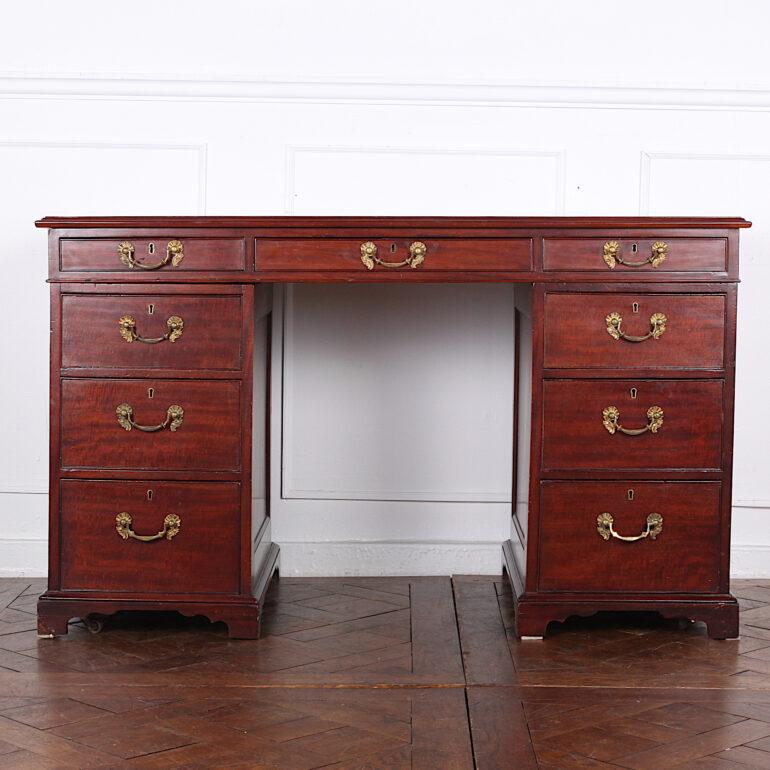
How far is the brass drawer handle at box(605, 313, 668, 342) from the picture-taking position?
2.79 m

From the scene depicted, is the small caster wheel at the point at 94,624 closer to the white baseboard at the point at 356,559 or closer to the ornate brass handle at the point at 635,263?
the white baseboard at the point at 356,559

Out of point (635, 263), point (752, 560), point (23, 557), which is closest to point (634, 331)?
point (635, 263)

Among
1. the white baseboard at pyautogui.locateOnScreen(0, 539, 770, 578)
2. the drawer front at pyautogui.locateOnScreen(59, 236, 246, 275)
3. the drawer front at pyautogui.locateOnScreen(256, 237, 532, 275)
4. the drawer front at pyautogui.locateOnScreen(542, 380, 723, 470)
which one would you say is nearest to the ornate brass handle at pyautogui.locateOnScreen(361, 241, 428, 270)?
the drawer front at pyautogui.locateOnScreen(256, 237, 532, 275)

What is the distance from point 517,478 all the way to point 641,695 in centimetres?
96

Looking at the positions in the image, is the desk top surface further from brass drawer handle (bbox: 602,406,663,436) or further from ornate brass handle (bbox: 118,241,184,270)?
brass drawer handle (bbox: 602,406,663,436)

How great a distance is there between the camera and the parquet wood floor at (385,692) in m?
2.16

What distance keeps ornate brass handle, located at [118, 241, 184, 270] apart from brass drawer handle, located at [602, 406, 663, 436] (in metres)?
1.14

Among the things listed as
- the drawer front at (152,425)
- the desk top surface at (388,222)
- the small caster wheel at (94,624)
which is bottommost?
the small caster wheel at (94,624)

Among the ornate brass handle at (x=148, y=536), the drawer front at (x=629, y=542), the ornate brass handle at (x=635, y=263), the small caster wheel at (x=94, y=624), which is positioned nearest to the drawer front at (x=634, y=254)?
the ornate brass handle at (x=635, y=263)
